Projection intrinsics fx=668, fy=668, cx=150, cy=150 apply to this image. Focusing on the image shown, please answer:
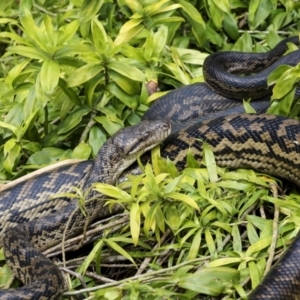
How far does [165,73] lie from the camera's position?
18.8 ft

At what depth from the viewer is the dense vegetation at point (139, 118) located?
385cm

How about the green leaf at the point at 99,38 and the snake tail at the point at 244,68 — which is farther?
the snake tail at the point at 244,68

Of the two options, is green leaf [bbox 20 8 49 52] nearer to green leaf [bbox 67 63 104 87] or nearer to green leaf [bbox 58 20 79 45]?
green leaf [bbox 58 20 79 45]

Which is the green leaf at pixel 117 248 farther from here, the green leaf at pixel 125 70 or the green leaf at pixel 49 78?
the green leaf at pixel 125 70

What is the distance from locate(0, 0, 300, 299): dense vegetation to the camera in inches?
152

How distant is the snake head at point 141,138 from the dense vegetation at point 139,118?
5.8 inches

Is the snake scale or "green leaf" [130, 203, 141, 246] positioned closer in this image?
"green leaf" [130, 203, 141, 246]

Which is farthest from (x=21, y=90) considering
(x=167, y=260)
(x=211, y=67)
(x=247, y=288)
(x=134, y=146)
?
(x=247, y=288)

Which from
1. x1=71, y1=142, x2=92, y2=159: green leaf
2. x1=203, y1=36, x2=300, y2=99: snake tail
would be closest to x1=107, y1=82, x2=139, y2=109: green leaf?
x1=71, y1=142, x2=92, y2=159: green leaf

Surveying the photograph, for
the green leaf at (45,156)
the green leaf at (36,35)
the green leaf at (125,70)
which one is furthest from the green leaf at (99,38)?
the green leaf at (45,156)

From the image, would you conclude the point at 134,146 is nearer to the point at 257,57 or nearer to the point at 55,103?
the point at 55,103

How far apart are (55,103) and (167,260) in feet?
6.13

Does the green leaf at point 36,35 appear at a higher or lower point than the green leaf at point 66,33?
higher

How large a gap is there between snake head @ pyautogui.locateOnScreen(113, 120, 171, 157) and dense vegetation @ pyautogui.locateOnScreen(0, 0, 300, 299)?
0.15 meters
